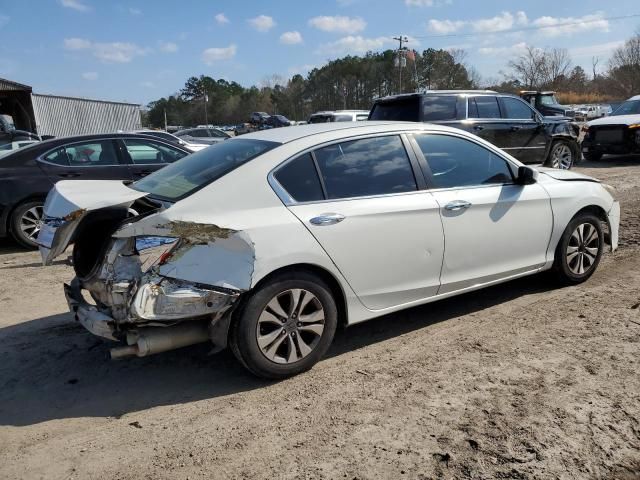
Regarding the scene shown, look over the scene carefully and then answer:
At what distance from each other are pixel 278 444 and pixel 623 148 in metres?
14.6

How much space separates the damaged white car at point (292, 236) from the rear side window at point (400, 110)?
520cm

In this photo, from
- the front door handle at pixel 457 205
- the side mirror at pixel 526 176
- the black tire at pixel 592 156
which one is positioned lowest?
the black tire at pixel 592 156

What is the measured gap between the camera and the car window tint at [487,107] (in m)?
10.5

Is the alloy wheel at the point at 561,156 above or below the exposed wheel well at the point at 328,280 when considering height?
above

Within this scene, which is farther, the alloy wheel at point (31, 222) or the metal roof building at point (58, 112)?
the metal roof building at point (58, 112)

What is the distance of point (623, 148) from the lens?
14.4 m

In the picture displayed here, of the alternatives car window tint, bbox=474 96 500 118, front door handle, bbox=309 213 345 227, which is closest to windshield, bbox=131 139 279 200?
front door handle, bbox=309 213 345 227

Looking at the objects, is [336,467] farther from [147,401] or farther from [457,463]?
[147,401]

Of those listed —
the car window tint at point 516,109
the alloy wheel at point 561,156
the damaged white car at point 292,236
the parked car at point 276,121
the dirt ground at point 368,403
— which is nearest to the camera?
the dirt ground at point 368,403

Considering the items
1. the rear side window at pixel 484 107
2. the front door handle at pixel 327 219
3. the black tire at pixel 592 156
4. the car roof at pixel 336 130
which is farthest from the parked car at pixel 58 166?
the black tire at pixel 592 156

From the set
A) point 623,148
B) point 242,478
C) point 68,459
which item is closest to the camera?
point 242,478

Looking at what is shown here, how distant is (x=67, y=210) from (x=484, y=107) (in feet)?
29.3

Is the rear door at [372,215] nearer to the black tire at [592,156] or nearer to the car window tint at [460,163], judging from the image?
the car window tint at [460,163]

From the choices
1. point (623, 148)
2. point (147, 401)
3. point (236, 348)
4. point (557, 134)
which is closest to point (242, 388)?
point (236, 348)
